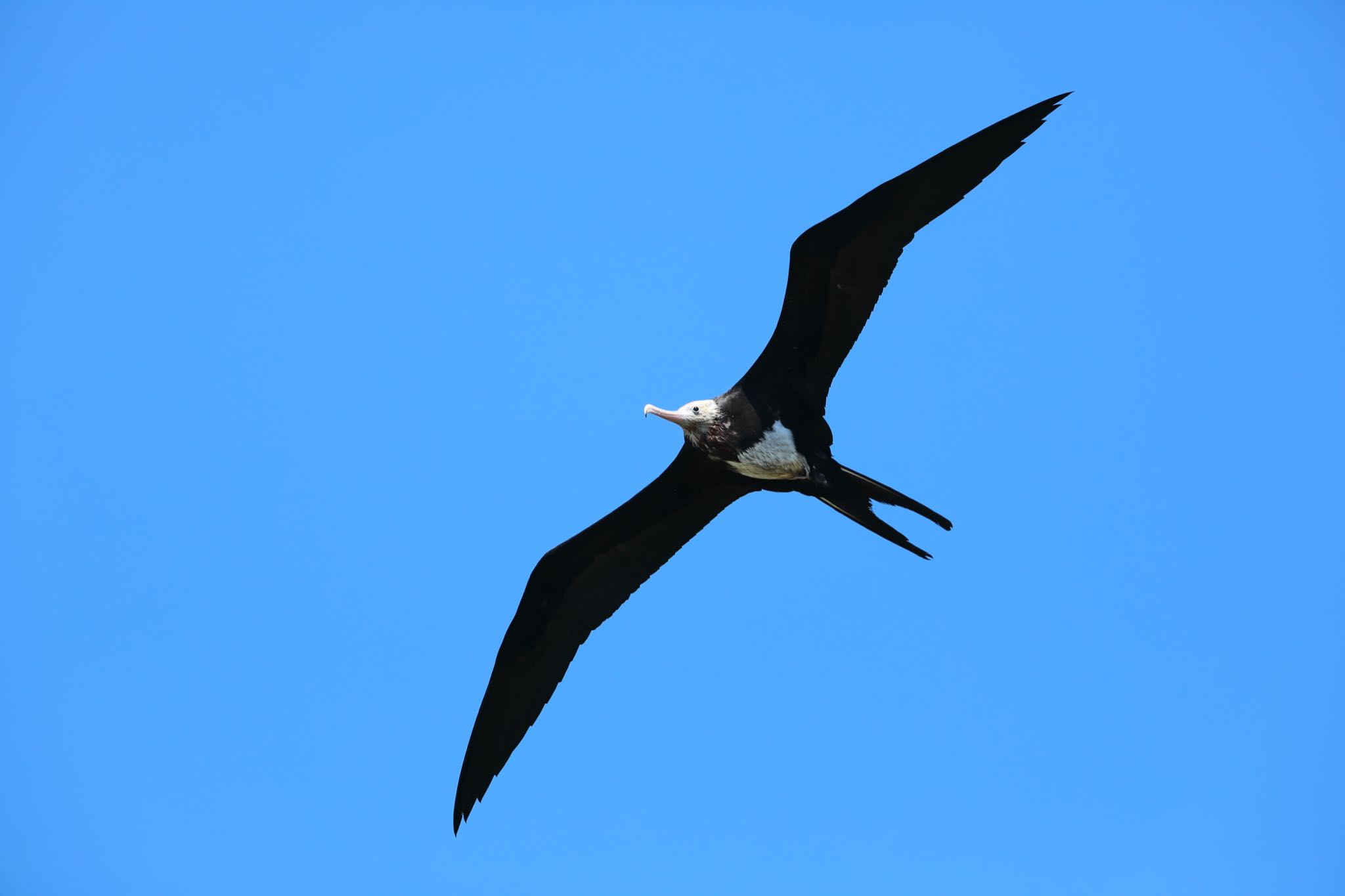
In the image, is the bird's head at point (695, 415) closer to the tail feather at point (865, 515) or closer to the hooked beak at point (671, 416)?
the hooked beak at point (671, 416)

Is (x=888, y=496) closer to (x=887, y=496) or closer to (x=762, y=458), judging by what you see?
(x=887, y=496)

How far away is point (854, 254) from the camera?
20.9 feet

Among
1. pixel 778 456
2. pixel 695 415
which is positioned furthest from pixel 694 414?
pixel 778 456

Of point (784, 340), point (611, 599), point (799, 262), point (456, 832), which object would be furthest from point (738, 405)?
point (456, 832)

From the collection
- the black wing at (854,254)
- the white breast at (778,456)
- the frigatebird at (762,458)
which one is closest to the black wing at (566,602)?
the frigatebird at (762,458)

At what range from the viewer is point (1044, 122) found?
19.4 ft

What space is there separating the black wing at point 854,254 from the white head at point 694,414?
0.27 metres

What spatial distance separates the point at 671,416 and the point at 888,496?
1.28 meters

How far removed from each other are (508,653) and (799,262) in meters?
2.94

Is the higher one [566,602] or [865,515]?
[566,602]

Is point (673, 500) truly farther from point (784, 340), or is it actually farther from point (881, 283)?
point (881, 283)

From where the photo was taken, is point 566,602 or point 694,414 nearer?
point 694,414

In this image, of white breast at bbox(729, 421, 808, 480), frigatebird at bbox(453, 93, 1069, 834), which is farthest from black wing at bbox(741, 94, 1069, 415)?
white breast at bbox(729, 421, 808, 480)

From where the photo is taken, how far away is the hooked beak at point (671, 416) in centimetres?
693
